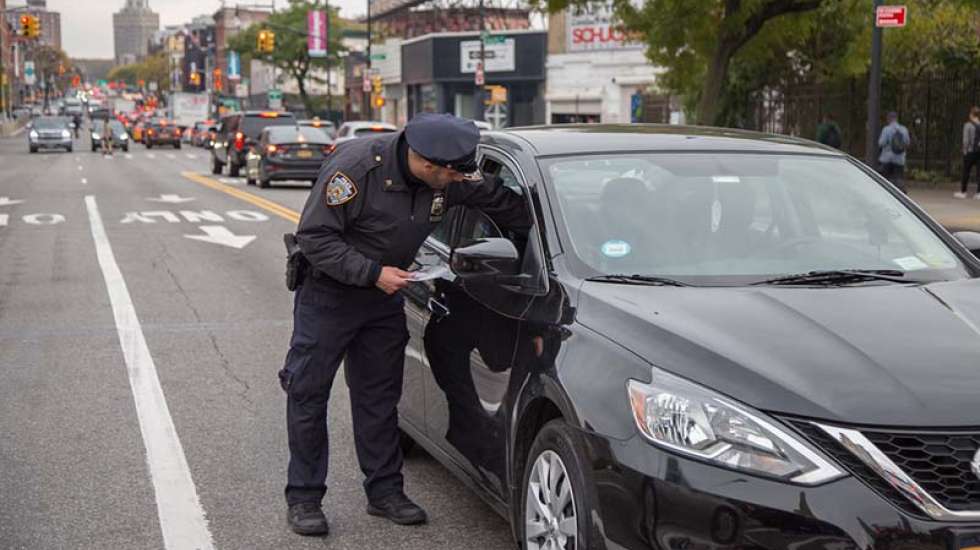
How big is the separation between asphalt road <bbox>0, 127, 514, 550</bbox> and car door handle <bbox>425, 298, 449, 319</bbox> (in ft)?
2.95

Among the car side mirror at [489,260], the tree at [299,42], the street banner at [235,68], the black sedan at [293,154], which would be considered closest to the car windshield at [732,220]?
the car side mirror at [489,260]

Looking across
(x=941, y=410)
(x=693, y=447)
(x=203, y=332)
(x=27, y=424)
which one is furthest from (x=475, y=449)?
(x=203, y=332)

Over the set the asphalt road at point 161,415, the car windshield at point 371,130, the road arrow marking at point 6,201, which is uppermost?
the car windshield at point 371,130

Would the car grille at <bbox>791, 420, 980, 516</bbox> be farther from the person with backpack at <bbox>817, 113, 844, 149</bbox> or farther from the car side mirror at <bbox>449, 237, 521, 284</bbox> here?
the person with backpack at <bbox>817, 113, 844, 149</bbox>

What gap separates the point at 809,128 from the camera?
108 ft

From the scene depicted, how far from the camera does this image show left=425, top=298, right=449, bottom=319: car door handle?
5.20m

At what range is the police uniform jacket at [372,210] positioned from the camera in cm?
493

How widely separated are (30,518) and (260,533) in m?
1.03

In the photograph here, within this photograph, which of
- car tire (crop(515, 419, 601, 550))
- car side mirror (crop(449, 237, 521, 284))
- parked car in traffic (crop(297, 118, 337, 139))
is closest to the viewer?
car tire (crop(515, 419, 601, 550))

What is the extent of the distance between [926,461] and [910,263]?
64.6 inches

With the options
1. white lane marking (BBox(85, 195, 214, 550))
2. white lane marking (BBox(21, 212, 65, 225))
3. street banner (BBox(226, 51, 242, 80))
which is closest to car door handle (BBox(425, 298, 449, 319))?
white lane marking (BBox(85, 195, 214, 550))

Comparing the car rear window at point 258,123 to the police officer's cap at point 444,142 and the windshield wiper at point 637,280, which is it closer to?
the police officer's cap at point 444,142

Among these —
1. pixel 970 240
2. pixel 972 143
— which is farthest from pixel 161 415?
pixel 972 143

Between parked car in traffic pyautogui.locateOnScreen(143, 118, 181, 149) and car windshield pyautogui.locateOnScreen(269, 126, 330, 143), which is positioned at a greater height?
car windshield pyautogui.locateOnScreen(269, 126, 330, 143)
